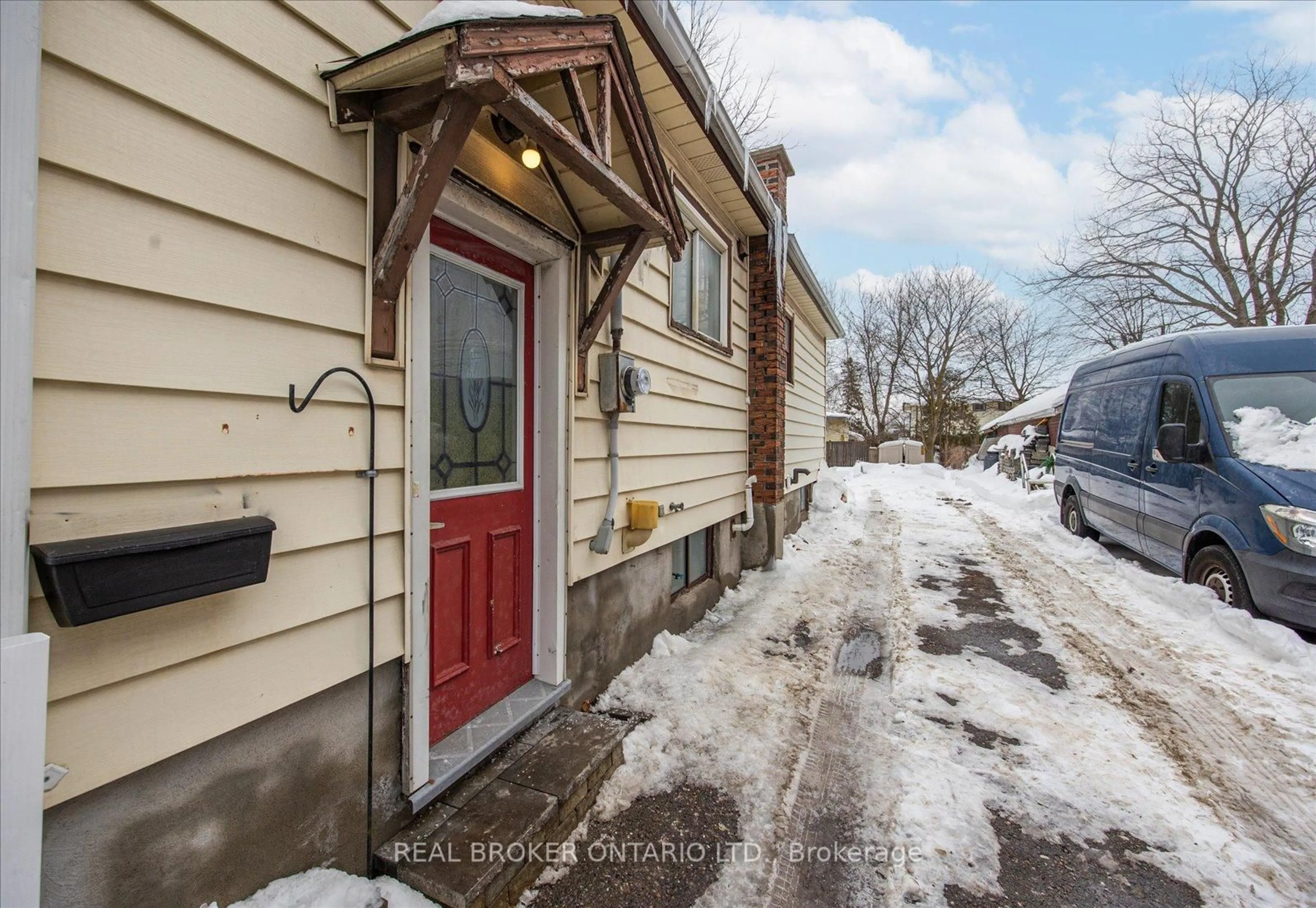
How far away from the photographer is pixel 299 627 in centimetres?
166

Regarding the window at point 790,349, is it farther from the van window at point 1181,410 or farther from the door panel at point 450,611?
the door panel at point 450,611

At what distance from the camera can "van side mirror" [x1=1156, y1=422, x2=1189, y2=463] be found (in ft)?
16.0

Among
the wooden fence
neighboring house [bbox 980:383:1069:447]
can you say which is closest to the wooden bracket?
neighboring house [bbox 980:383:1069:447]

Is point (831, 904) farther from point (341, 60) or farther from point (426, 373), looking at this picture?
point (341, 60)

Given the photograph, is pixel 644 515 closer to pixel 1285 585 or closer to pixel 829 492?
pixel 1285 585

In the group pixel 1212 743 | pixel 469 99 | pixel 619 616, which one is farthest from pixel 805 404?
pixel 469 99

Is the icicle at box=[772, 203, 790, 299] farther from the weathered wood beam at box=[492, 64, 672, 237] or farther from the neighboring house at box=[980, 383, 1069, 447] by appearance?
the neighboring house at box=[980, 383, 1069, 447]

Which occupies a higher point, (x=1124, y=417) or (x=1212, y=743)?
(x=1124, y=417)

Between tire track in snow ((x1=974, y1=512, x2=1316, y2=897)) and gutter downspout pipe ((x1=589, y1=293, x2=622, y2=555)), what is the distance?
3026mm

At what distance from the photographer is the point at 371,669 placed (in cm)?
185

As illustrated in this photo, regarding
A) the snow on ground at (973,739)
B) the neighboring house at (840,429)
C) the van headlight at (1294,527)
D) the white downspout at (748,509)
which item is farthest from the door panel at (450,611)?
the neighboring house at (840,429)

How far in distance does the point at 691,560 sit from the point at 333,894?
3586 mm

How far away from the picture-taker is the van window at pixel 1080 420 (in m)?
7.19

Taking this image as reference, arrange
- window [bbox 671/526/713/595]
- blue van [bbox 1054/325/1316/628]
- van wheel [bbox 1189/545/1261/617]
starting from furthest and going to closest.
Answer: window [bbox 671/526/713/595] → van wheel [bbox 1189/545/1261/617] → blue van [bbox 1054/325/1316/628]
